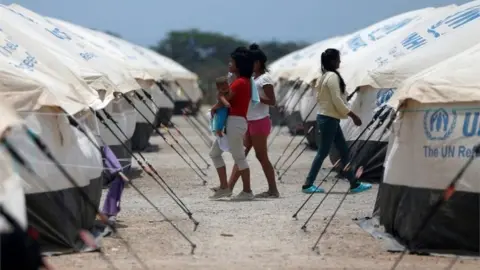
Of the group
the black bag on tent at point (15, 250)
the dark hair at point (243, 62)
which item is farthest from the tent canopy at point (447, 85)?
the black bag on tent at point (15, 250)

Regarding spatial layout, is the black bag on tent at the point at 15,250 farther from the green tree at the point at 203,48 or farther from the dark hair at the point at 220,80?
the green tree at the point at 203,48

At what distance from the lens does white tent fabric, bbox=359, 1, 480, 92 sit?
488 inches

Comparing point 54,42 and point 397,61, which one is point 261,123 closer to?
point 397,61

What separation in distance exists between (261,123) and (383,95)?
6.18 ft

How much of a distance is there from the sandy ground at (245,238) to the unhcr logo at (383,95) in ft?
3.79

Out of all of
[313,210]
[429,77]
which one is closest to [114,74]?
[313,210]

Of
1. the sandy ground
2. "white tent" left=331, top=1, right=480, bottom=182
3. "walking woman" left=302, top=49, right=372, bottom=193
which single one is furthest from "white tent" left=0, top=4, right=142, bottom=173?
"white tent" left=331, top=1, right=480, bottom=182

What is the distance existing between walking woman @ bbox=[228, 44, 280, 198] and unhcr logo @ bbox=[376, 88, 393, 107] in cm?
160

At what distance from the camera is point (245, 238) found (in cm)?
944

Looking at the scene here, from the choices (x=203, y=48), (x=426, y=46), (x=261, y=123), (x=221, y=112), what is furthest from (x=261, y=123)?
(x=203, y=48)

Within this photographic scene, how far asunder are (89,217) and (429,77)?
3286mm

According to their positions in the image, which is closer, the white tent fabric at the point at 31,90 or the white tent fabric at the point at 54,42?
the white tent fabric at the point at 31,90

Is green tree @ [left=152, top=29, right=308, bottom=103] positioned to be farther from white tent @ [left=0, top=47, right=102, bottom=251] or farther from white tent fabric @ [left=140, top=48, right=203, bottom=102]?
white tent @ [left=0, top=47, right=102, bottom=251]

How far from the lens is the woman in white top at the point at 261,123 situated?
12156mm
